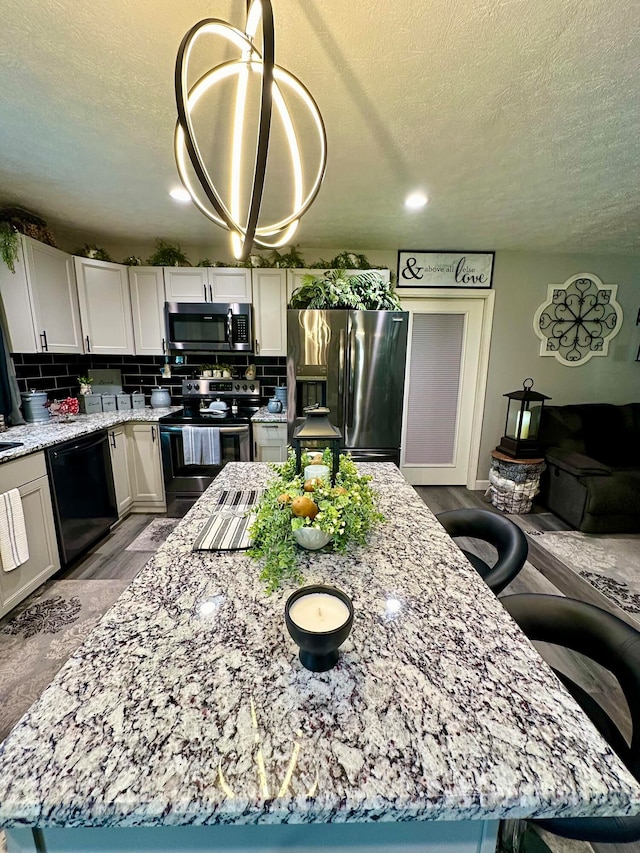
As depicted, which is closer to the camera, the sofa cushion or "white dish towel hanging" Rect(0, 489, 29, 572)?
"white dish towel hanging" Rect(0, 489, 29, 572)

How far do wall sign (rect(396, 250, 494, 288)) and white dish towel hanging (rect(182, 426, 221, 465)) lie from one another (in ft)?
8.37

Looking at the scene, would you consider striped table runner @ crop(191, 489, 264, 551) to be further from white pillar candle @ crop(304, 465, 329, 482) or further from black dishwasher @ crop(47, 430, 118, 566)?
black dishwasher @ crop(47, 430, 118, 566)

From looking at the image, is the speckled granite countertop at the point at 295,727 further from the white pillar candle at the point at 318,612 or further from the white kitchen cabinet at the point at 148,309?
the white kitchen cabinet at the point at 148,309

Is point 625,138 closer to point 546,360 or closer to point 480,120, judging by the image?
point 480,120

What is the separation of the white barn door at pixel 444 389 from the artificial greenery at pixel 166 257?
7.84ft

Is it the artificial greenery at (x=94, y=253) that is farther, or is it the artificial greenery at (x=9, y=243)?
the artificial greenery at (x=94, y=253)

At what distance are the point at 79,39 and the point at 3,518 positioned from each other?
222cm

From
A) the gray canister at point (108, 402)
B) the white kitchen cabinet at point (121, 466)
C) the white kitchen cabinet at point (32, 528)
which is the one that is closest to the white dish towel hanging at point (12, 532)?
the white kitchen cabinet at point (32, 528)

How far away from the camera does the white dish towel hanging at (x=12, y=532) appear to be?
6.14 ft

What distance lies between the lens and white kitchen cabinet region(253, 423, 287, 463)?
3.23 meters

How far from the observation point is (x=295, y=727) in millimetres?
541

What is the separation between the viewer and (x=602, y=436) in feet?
12.0

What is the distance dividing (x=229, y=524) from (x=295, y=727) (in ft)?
2.41

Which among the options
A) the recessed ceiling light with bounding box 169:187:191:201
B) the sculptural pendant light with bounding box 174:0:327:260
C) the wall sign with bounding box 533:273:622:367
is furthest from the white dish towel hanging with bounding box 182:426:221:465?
the wall sign with bounding box 533:273:622:367
